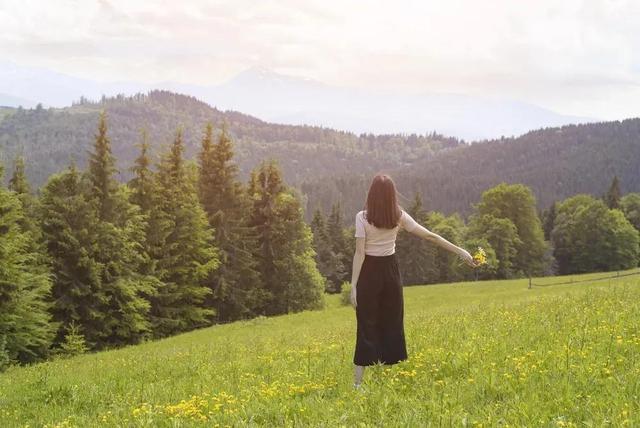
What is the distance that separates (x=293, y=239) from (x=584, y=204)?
72.9 meters

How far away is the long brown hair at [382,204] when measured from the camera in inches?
303

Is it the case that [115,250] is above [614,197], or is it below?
below

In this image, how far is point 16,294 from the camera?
81.1 ft

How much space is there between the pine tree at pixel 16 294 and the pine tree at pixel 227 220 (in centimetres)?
1555

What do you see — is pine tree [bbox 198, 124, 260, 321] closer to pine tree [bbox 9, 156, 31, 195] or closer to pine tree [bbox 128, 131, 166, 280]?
pine tree [bbox 128, 131, 166, 280]

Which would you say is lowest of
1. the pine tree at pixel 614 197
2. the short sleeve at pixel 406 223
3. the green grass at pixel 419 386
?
the green grass at pixel 419 386

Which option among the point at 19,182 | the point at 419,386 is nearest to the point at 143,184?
the point at 19,182

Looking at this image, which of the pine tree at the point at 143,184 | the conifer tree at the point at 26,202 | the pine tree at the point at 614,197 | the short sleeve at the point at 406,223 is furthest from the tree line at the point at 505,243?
the short sleeve at the point at 406,223

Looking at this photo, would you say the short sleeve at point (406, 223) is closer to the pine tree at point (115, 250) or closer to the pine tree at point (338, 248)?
the pine tree at point (115, 250)

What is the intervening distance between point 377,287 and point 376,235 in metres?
0.78

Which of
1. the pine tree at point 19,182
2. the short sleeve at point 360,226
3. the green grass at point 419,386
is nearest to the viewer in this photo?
the green grass at point 419,386

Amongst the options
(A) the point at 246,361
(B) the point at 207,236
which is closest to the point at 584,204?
(B) the point at 207,236

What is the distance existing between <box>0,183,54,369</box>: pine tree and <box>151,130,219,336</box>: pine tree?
9112 millimetres

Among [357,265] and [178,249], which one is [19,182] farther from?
[357,265]
